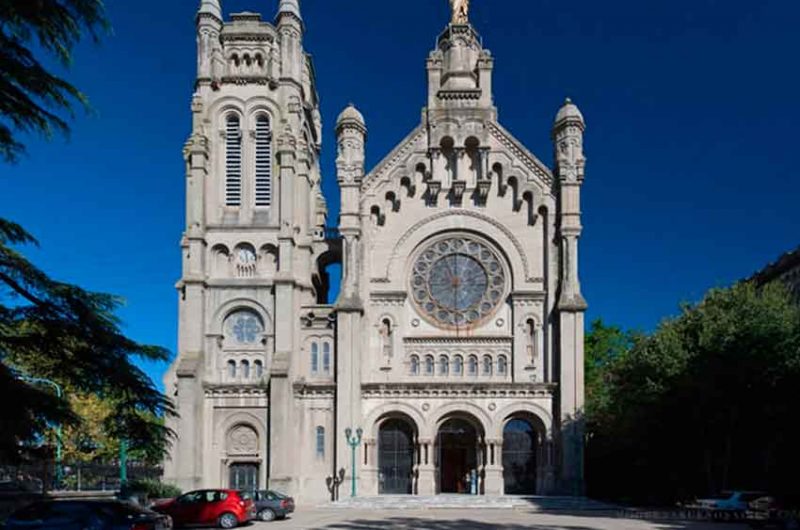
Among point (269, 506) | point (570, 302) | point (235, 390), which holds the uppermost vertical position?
point (570, 302)

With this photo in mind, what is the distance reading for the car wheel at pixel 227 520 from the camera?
96.1 feet

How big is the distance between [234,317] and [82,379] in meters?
33.1

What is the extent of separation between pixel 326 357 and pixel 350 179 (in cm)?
1022

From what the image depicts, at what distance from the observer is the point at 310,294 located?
4703 cm

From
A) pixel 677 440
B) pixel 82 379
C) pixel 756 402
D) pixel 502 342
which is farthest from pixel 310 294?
pixel 82 379

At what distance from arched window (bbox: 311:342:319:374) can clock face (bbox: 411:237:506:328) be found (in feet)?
20.7

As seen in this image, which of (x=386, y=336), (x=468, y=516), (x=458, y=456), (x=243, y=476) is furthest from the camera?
(x=458, y=456)

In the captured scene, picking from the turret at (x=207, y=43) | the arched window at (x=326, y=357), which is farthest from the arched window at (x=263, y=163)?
the arched window at (x=326, y=357)

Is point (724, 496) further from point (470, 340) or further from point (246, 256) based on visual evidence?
point (246, 256)

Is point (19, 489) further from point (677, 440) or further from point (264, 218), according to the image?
point (677, 440)

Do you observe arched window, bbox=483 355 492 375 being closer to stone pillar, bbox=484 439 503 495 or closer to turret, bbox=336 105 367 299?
stone pillar, bbox=484 439 503 495

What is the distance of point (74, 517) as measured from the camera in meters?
18.2

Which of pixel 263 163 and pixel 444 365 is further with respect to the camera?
pixel 263 163

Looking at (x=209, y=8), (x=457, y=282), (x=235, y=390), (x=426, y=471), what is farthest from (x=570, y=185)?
(x=209, y=8)
